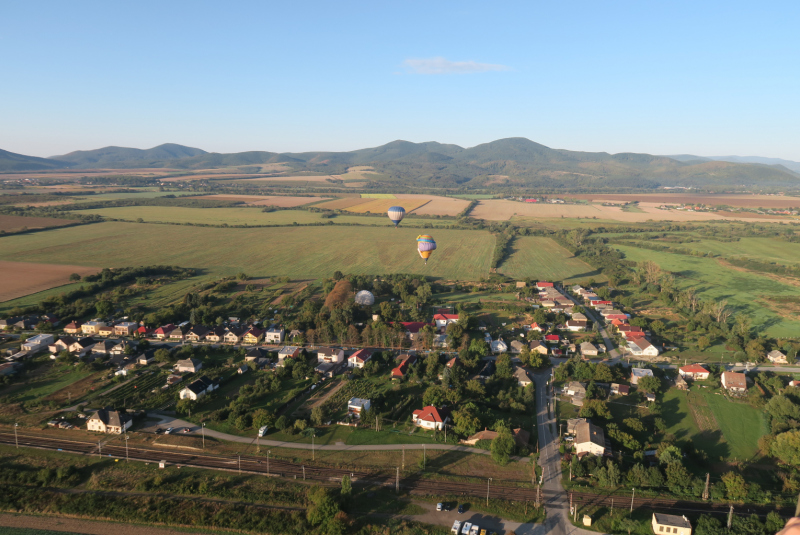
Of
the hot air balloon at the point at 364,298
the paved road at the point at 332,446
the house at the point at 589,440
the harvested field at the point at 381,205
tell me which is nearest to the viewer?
the house at the point at 589,440

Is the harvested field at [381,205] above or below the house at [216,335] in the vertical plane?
above

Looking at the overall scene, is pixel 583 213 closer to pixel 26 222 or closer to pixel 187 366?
pixel 187 366

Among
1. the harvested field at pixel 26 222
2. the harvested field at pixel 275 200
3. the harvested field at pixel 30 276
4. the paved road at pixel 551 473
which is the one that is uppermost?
the harvested field at pixel 275 200

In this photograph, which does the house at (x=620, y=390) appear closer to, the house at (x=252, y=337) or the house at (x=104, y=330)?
the house at (x=252, y=337)

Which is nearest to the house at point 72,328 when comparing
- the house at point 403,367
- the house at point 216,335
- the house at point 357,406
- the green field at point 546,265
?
the house at point 216,335

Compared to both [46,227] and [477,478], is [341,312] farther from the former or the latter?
[46,227]

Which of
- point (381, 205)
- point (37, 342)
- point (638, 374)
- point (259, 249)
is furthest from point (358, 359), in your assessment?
point (381, 205)
